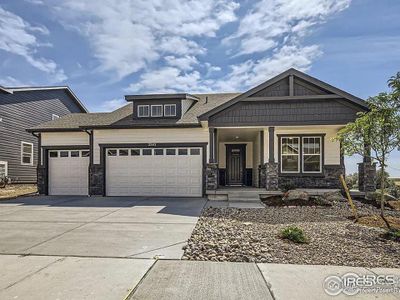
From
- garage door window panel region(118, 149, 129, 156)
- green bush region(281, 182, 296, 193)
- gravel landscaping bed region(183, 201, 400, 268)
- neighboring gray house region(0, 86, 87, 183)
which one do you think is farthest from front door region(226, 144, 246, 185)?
neighboring gray house region(0, 86, 87, 183)

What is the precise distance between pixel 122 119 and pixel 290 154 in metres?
8.79

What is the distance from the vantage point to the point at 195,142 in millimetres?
13492

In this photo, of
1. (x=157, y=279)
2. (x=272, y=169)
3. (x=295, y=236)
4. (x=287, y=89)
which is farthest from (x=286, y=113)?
(x=157, y=279)

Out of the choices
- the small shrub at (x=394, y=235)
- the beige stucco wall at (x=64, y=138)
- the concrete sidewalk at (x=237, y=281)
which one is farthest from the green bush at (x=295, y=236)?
the beige stucco wall at (x=64, y=138)

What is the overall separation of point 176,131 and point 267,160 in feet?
15.0

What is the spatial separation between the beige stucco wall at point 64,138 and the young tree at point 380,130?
40.1 ft

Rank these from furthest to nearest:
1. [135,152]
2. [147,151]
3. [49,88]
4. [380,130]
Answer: [49,88] < [135,152] < [147,151] < [380,130]

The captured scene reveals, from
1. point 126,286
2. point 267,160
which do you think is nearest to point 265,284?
point 126,286

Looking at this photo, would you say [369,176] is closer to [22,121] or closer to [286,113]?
[286,113]

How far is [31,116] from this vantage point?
66.8 ft

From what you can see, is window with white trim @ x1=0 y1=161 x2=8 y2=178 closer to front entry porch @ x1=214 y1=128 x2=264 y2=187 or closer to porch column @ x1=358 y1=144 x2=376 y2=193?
front entry porch @ x1=214 y1=128 x2=264 y2=187

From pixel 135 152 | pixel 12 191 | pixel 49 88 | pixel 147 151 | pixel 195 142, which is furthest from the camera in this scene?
pixel 49 88

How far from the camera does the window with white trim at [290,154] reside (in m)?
14.0

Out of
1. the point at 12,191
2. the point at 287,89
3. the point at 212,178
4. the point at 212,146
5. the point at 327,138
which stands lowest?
the point at 12,191
